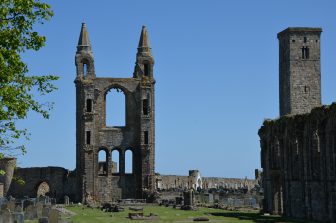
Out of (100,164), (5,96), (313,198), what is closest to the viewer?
(5,96)

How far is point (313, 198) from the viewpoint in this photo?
43656 mm

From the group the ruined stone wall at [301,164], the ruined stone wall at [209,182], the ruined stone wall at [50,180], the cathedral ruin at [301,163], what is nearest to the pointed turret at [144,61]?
the ruined stone wall at [50,180]

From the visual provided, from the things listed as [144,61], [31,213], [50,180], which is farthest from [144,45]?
[31,213]

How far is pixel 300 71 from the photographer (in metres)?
67.0

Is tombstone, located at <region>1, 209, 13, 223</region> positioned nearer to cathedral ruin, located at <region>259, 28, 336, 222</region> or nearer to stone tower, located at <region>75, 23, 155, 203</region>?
cathedral ruin, located at <region>259, 28, 336, 222</region>

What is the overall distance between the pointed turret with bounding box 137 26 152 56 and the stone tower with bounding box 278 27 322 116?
13.4m

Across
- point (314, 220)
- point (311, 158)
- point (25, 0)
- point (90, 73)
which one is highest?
point (90, 73)

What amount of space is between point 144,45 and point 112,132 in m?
8.80

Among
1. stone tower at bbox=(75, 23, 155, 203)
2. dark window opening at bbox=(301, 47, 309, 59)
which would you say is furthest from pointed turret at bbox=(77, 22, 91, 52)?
dark window opening at bbox=(301, 47, 309, 59)

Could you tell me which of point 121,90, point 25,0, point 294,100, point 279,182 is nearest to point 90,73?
point 121,90

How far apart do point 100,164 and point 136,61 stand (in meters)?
11.0

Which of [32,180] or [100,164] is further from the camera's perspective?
[100,164]

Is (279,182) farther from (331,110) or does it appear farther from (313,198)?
(331,110)

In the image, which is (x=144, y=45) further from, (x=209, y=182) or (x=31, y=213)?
(x=31, y=213)
